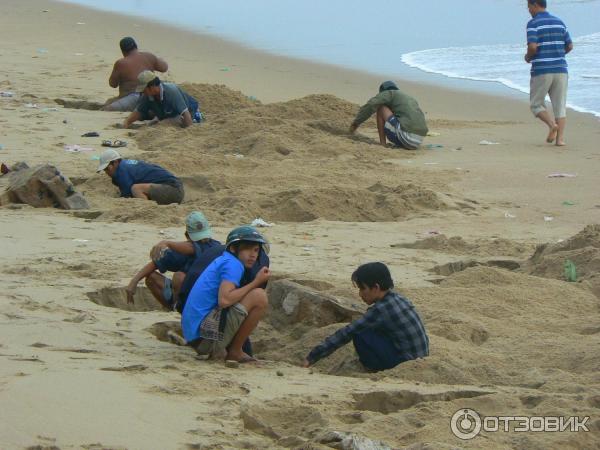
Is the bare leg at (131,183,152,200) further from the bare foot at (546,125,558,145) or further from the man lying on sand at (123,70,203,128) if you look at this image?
the bare foot at (546,125,558,145)

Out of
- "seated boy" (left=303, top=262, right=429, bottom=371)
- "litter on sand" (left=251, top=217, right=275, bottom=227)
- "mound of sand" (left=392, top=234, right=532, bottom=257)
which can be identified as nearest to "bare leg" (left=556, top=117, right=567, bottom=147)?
"mound of sand" (left=392, top=234, right=532, bottom=257)

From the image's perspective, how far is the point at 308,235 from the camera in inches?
342

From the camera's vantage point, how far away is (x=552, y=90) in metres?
12.8

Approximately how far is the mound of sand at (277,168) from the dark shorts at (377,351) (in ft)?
11.0

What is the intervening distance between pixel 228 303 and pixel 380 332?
78 cm

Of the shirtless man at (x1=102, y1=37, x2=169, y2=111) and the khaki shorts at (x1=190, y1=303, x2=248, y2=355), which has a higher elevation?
the shirtless man at (x1=102, y1=37, x2=169, y2=111)

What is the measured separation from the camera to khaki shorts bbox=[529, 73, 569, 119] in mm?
12680

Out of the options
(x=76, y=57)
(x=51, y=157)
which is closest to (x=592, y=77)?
(x=76, y=57)

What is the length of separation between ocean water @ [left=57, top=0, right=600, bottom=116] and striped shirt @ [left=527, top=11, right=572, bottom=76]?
2.36 meters

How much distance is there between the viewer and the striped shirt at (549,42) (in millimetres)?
12703

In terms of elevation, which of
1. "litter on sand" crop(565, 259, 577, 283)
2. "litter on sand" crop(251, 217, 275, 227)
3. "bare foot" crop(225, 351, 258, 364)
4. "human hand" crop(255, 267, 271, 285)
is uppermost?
"human hand" crop(255, 267, 271, 285)

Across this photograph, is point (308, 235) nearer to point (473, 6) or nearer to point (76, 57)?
point (76, 57)

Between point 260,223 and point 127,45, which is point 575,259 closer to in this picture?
point 260,223

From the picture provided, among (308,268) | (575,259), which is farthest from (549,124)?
(308,268)
